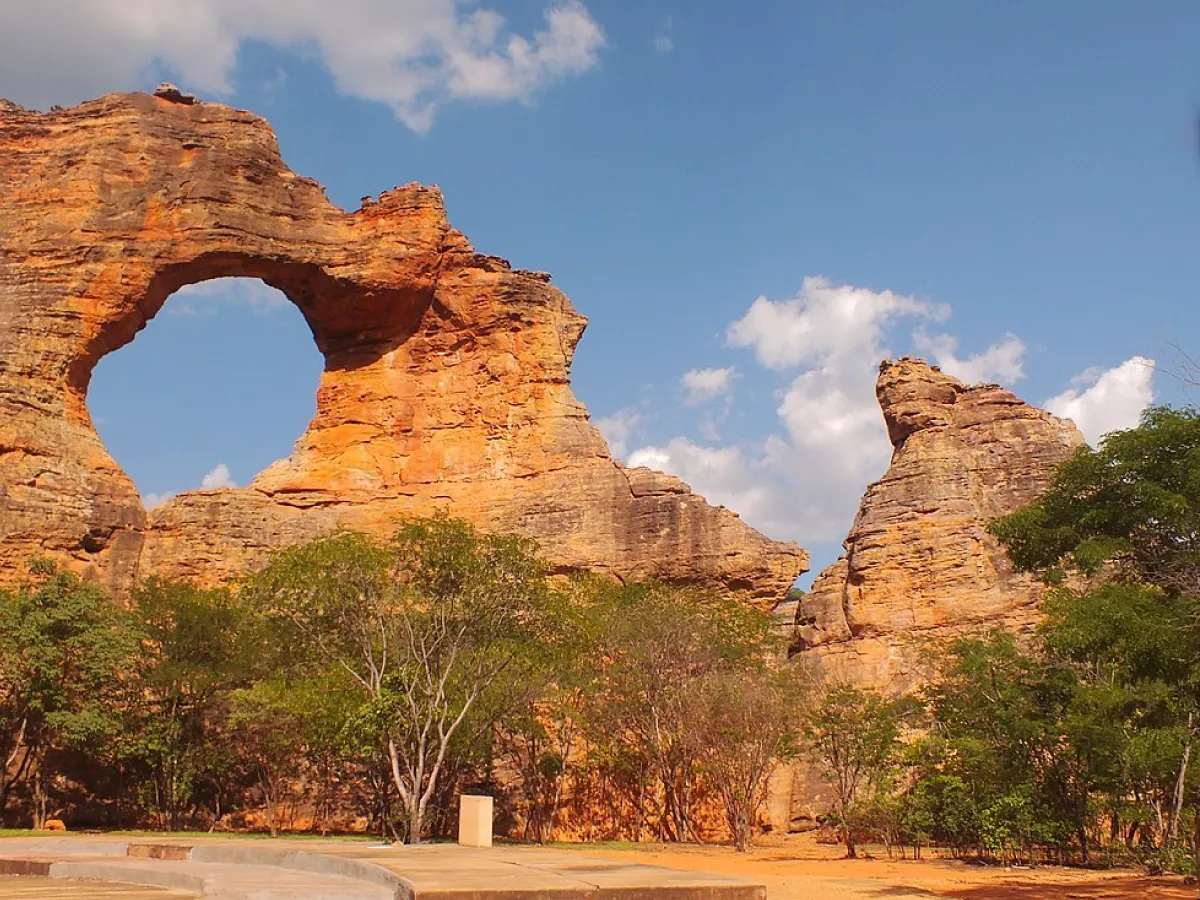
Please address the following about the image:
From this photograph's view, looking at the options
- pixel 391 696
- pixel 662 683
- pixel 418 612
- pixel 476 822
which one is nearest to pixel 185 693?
pixel 418 612

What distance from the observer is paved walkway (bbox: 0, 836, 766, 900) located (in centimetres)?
947

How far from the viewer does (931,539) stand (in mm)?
32656

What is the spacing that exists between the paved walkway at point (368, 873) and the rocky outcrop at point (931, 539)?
19.5 meters

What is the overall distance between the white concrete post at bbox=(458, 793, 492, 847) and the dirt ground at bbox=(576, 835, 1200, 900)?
248 centimetres

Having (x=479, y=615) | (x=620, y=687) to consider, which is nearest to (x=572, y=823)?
(x=620, y=687)

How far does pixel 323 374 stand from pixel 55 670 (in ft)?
61.3

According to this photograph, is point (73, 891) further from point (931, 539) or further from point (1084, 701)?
point (931, 539)

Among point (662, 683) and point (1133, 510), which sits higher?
point (1133, 510)

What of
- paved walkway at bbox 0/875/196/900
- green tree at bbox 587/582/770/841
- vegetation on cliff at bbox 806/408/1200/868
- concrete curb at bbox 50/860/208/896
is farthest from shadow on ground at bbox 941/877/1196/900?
green tree at bbox 587/582/770/841

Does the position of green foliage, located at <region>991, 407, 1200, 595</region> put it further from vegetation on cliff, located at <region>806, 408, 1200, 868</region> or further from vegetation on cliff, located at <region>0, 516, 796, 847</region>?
vegetation on cliff, located at <region>0, 516, 796, 847</region>

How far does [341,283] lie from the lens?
39.9m

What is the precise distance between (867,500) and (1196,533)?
22998 millimetres

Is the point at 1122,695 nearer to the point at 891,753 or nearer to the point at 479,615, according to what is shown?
the point at 891,753

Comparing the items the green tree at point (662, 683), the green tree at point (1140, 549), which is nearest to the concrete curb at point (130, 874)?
the green tree at point (1140, 549)
